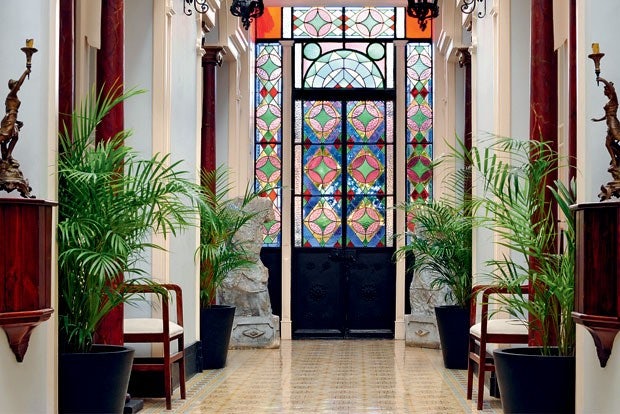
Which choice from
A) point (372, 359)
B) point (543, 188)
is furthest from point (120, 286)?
point (372, 359)

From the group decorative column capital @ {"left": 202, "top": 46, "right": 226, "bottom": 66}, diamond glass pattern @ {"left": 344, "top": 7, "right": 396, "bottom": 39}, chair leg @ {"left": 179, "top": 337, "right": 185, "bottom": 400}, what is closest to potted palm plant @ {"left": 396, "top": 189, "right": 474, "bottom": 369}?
chair leg @ {"left": 179, "top": 337, "right": 185, "bottom": 400}

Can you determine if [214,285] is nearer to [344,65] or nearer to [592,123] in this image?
[344,65]

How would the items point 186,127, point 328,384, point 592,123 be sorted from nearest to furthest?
1. point 592,123
2. point 328,384
3. point 186,127

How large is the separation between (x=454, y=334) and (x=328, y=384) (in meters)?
1.67

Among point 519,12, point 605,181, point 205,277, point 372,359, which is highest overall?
point 519,12

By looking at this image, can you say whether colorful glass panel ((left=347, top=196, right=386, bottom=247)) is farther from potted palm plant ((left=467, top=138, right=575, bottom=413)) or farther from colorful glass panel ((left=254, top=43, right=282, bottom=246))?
potted palm plant ((left=467, top=138, right=575, bottom=413))

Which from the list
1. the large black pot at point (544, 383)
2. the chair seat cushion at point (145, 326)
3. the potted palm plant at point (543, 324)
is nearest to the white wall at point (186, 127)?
the chair seat cushion at point (145, 326)

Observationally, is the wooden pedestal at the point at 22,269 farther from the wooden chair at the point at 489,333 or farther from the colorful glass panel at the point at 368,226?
the colorful glass panel at the point at 368,226

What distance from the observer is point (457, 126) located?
13922mm

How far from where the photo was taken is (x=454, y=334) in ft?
34.3

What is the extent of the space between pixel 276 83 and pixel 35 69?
31.2ft

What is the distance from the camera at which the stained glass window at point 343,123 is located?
48.4 ft

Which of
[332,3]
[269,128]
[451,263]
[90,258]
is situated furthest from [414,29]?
[90,258]

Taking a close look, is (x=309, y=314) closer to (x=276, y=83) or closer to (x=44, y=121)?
(x=276, y=83)
